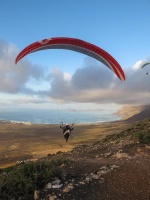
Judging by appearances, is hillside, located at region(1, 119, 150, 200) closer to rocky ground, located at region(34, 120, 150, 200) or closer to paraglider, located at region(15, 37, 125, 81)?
rocky ground, located at region(34, 120, 150, 200)

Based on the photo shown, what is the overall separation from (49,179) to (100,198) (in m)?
3.20

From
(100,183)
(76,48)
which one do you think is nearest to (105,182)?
(100,183)

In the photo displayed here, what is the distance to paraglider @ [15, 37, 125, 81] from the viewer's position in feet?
81.5

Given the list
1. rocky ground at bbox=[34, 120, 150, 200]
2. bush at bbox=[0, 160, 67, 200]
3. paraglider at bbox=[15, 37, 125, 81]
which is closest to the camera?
rocky ground at bbox=[34, 120, 150, 200]

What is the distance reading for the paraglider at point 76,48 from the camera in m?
24.8

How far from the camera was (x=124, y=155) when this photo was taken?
22609 mm

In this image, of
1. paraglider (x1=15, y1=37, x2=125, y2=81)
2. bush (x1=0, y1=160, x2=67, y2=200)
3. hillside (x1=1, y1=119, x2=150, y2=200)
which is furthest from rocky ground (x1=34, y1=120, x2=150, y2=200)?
paraglider (x1=15, y1=37, x2=125, y2=81)

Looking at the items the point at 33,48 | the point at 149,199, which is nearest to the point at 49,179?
the point at 149,199

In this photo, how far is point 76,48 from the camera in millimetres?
26141

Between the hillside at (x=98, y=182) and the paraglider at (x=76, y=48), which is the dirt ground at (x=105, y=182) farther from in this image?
the paraglider at (x=76, y=48)

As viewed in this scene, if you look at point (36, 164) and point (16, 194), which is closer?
point (16, 194)

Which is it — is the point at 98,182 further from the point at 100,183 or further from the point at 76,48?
the point at 76,48

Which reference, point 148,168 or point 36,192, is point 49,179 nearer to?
point 36,192

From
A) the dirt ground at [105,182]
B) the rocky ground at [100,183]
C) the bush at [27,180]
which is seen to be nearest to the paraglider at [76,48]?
the dirt ground at [105,182]
